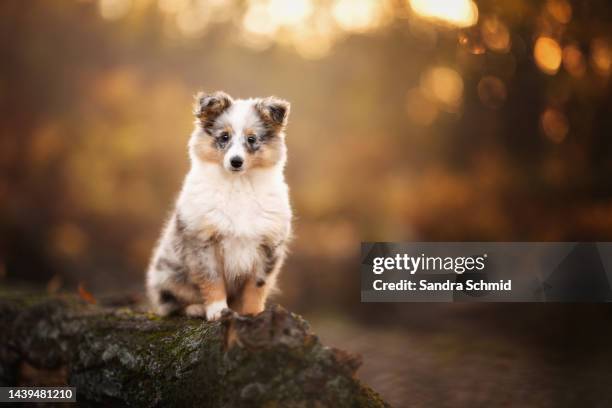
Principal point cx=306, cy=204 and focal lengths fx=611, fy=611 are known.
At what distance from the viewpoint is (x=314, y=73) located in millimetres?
9914

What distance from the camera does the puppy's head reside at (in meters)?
3.79

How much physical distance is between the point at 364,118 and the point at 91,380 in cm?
658

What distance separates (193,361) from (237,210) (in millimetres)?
962

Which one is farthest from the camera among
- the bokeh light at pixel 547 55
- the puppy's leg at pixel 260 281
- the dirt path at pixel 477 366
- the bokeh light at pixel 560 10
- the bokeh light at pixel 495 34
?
the bokeh light at pixel 495 34

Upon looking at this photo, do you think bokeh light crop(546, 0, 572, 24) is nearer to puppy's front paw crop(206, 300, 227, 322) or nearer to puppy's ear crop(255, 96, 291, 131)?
puppy's ear crop(255, 96, 291, 131)

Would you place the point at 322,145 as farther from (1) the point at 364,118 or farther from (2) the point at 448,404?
(2) the point at 448,404

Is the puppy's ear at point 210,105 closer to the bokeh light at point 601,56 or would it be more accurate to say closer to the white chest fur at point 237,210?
the white chest fur at point 237,210

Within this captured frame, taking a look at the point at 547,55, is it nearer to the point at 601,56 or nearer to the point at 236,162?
the point at 601,56

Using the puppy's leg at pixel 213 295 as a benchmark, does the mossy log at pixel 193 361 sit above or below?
below

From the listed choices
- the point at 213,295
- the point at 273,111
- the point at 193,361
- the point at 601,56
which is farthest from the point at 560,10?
the point at 193,361

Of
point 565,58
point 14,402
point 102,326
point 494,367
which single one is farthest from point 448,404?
point 565,58

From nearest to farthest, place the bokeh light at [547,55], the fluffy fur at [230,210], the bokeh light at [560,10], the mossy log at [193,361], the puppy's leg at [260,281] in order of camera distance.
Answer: the mossy log at [193,361]
the fluffy fur at [230,210]
the puppy's leg at [260,281]
the bokeh light at [560,10]
the bokeh light at [547,55]

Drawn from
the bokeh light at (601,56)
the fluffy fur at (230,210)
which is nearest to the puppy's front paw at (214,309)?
the fluffy fur at (230,210)

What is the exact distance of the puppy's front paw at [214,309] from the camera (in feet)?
12.3
